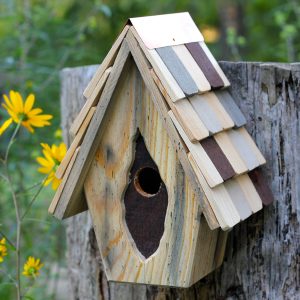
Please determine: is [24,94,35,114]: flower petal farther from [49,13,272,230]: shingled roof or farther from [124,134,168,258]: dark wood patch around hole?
[124,134,168,258]: dark wood patch around hole

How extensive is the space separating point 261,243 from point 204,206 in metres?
0.44

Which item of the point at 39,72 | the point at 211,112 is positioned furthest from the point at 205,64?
the point at 39,72

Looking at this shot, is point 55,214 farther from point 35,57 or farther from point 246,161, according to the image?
point 35,57

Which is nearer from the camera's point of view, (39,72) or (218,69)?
(218,69)

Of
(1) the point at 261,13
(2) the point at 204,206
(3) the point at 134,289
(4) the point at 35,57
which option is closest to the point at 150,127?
(2) the point at 204,206

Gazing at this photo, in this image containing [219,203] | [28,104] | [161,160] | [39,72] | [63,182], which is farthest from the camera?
[39,72]

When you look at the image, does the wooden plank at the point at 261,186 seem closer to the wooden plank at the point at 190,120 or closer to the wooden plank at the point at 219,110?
the wooden plank at the point at 219,110

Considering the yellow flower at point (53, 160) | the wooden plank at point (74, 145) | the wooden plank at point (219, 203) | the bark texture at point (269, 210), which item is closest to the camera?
the wooden plank at point (219, 203)

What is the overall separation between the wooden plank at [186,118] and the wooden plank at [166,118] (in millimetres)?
16

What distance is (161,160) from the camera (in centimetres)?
240

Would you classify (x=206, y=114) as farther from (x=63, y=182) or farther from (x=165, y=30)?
(x=63, y=182)

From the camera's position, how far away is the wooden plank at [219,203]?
2.25 metres

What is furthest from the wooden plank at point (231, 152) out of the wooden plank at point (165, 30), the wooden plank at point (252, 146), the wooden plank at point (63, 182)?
the wooden plank at point (63, 182)

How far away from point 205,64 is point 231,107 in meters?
0.17
